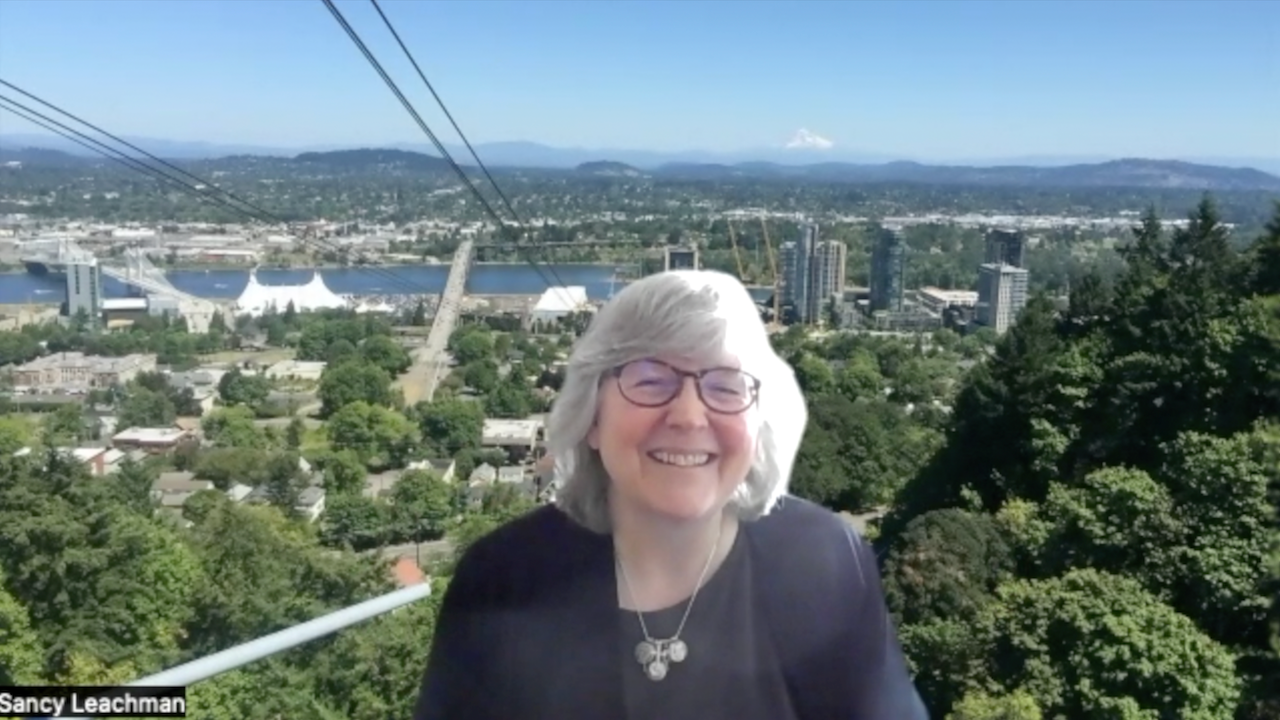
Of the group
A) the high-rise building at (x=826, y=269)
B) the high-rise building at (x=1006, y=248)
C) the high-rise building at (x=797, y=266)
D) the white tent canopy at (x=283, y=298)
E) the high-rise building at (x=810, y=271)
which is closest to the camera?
the high-rise building at (x=797, y=266)

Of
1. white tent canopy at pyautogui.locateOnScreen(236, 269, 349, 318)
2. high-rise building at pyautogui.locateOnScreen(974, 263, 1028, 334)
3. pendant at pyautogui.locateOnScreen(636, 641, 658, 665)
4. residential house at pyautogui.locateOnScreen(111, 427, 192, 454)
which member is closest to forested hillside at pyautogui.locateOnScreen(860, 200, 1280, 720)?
pendant at pyautogui.locateOnScreen(636, 641, 658, 665)

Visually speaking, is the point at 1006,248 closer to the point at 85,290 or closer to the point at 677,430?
the point at 85,290

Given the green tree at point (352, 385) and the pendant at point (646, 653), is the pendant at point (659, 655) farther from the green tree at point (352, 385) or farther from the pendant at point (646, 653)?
the green tree at point (352, 385)

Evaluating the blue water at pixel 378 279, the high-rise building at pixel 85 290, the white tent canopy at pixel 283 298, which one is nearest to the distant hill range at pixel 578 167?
the blue water at pixel 378 279

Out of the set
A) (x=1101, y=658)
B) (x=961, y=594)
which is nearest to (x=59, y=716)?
(x=1101, y=658)

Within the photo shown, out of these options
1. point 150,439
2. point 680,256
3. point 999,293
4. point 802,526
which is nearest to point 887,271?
point 999,293

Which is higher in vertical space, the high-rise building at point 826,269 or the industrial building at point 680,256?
the industrial building at point 680,256

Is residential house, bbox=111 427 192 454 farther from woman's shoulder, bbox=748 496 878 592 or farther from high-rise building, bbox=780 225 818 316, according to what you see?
woman's shoulder, bbox=748 496 878 592
